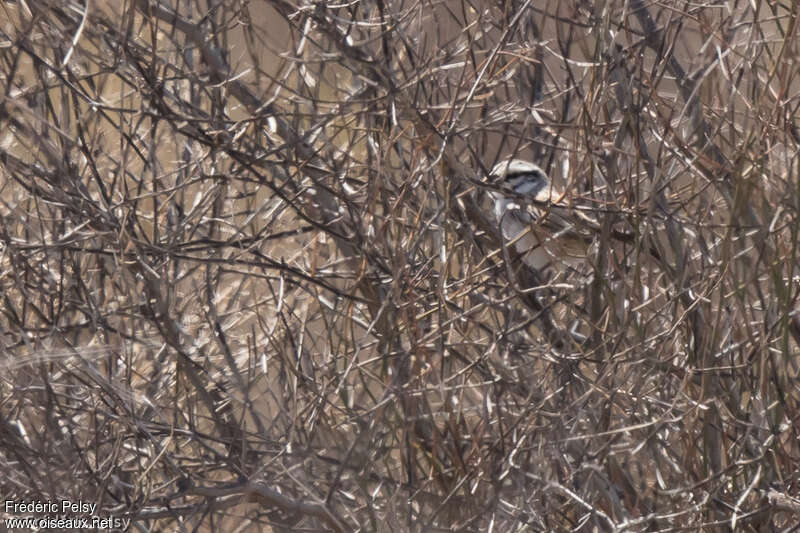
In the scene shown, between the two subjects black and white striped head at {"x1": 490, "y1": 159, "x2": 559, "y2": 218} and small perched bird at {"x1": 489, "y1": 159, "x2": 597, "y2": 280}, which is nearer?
small perched bird at {"x1": 489, "y1": 159, "x2": 597, "y2": 280}

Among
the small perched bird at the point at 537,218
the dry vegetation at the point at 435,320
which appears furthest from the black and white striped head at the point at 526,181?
the dry vegetation at the point at 435,320

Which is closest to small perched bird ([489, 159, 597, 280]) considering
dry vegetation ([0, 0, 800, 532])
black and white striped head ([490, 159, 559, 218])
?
black and white striped head ([490, 159, 559, 218])

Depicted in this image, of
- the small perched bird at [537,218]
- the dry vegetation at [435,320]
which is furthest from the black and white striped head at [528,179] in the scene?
the dry vegetation at [435,320]

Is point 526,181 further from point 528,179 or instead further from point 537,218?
point 537,218

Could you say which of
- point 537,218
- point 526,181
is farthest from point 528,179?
point 537,218

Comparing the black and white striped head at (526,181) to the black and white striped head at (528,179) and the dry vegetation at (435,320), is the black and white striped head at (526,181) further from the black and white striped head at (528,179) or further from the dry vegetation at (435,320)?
the dry vegetation at (435,320)

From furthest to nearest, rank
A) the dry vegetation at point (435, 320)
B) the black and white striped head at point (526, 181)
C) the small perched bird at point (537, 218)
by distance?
the black and white striped head at point (526, 181), the small perched bird at point (537, 218), the dry vegetation at point (435, 320)

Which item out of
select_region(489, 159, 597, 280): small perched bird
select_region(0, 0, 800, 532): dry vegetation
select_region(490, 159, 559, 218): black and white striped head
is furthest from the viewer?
select_region(490, 159, 559, 218): black and white striped head

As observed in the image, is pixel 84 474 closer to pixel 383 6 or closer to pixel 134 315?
pixel 134 315

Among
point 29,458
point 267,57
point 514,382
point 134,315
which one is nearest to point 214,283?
point 134,315

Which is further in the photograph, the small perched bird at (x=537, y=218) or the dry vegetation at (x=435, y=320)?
the small perched bird at (x=537, y=218)

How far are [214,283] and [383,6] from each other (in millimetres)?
1388

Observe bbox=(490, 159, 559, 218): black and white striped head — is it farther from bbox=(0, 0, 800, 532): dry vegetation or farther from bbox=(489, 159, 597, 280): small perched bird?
bbox=(0, 0, 800, 532): dry vegetation

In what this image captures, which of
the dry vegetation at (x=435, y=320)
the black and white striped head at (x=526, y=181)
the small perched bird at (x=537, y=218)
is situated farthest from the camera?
the black and white striped head at (x=526, y=181)
